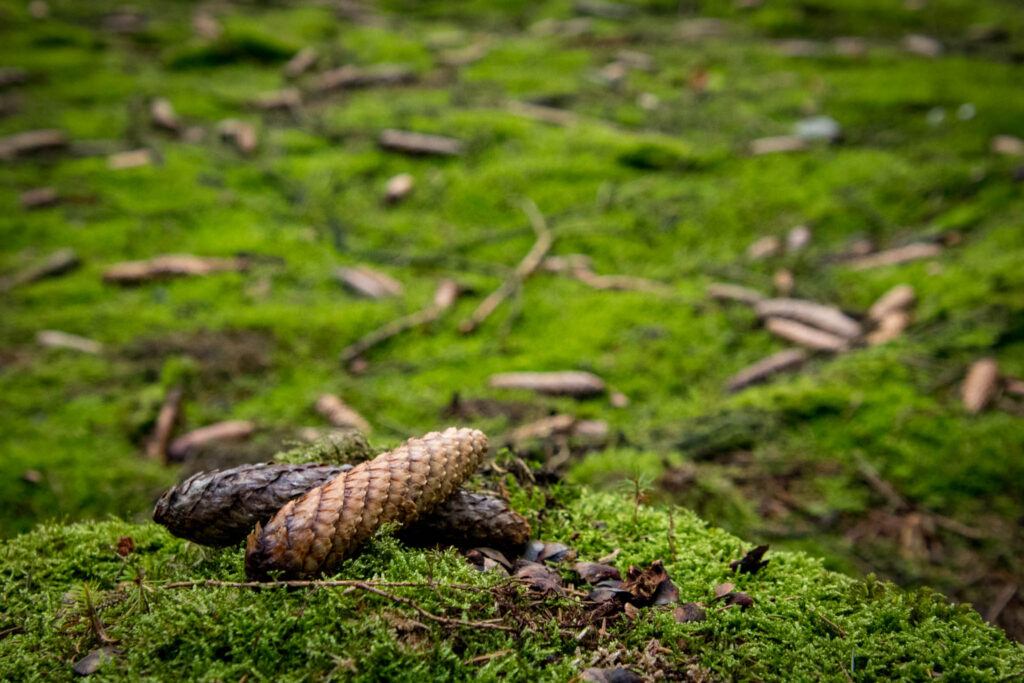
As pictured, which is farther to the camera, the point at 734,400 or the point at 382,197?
the point at 382,197

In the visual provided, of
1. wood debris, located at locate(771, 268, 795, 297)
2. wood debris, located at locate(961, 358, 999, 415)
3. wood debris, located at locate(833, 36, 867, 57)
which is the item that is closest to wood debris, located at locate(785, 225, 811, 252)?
wood debris, located at locate(771, 268, 795, 297)

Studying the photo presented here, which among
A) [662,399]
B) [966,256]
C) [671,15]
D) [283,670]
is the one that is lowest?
[662,399]

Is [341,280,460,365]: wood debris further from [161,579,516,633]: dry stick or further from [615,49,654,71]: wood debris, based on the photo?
[615,49,654,71]: wood debris

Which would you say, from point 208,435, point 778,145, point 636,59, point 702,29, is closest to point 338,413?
point 208,435

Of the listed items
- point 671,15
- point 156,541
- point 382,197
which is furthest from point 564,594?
point 671,15

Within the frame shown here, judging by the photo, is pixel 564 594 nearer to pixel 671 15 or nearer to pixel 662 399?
pixel 662 399

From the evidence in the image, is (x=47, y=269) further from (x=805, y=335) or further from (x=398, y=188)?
(x=805, y=335)

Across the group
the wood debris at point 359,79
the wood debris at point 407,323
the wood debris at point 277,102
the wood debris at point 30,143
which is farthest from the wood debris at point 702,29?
the wood debris at point 30,143

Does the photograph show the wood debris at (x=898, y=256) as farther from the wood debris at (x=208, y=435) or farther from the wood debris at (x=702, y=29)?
the wood debris at (x=702, y=29)
